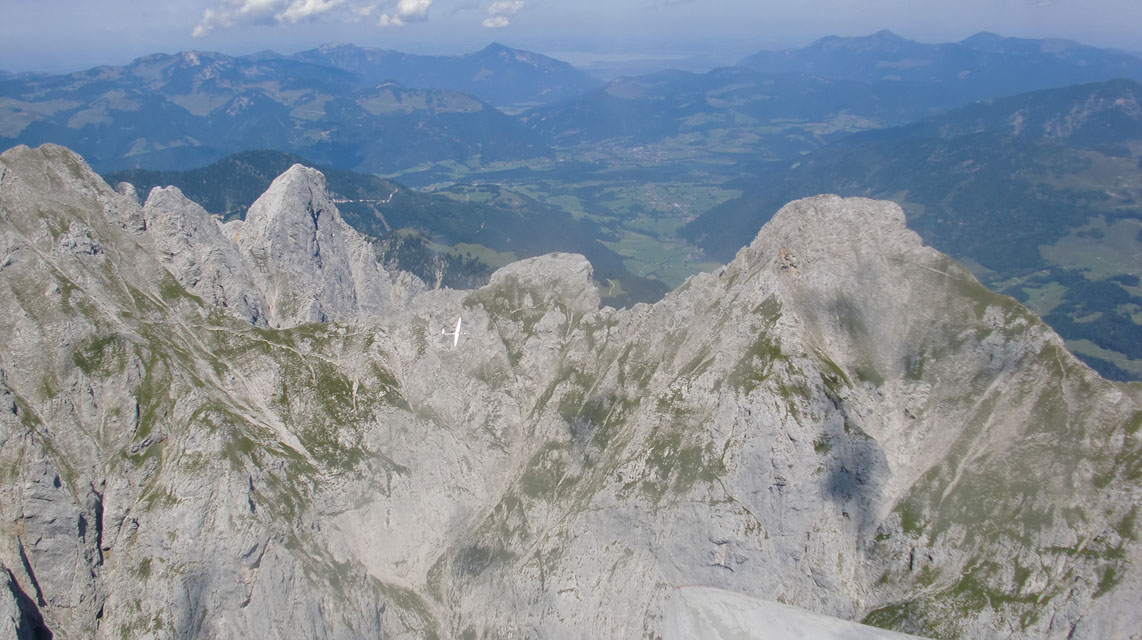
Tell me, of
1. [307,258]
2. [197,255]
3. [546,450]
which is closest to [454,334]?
[546,450]

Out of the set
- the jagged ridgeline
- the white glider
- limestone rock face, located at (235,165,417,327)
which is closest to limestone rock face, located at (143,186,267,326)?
the jagged ridgeline

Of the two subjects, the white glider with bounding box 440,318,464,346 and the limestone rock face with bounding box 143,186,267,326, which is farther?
the white glider with bounding box 440,318,464,346

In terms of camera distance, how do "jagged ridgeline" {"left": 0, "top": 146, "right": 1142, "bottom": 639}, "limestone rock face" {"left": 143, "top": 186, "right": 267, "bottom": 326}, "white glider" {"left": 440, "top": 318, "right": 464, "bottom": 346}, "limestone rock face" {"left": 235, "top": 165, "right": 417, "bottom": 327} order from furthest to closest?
"limestone rock face" {"left": 235, "top": 165, "right": 417, "bottom": 327}
"white glider" {"left": 440, "top": 318, "right": 464, "bottom": 346}
"limestone rock face" {"left": 143, "top": 186, "right": 267, "bottom": 326}
"jagged ridgeline" {"left": 0, "top": 146, "right": 1142, "bottom": 639}

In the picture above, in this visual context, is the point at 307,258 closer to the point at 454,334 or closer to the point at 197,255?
the point at 197,255

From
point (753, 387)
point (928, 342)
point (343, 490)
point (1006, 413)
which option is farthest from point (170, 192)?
point (1006, 413)

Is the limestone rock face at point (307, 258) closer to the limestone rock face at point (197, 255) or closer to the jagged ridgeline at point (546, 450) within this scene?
the limestone rock face at point (197, 255)

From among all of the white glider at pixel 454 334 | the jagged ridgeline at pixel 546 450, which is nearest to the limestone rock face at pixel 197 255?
the jagged ridgeline at pixel 546 450

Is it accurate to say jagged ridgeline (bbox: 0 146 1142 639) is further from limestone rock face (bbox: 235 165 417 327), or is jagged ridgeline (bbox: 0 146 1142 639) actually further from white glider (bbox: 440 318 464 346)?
limestone rock face (bbox: 235 165 417 327)

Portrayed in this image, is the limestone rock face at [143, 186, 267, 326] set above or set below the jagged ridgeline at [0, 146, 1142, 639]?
above

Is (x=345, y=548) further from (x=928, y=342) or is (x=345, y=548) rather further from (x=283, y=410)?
(x=928, y=342)
